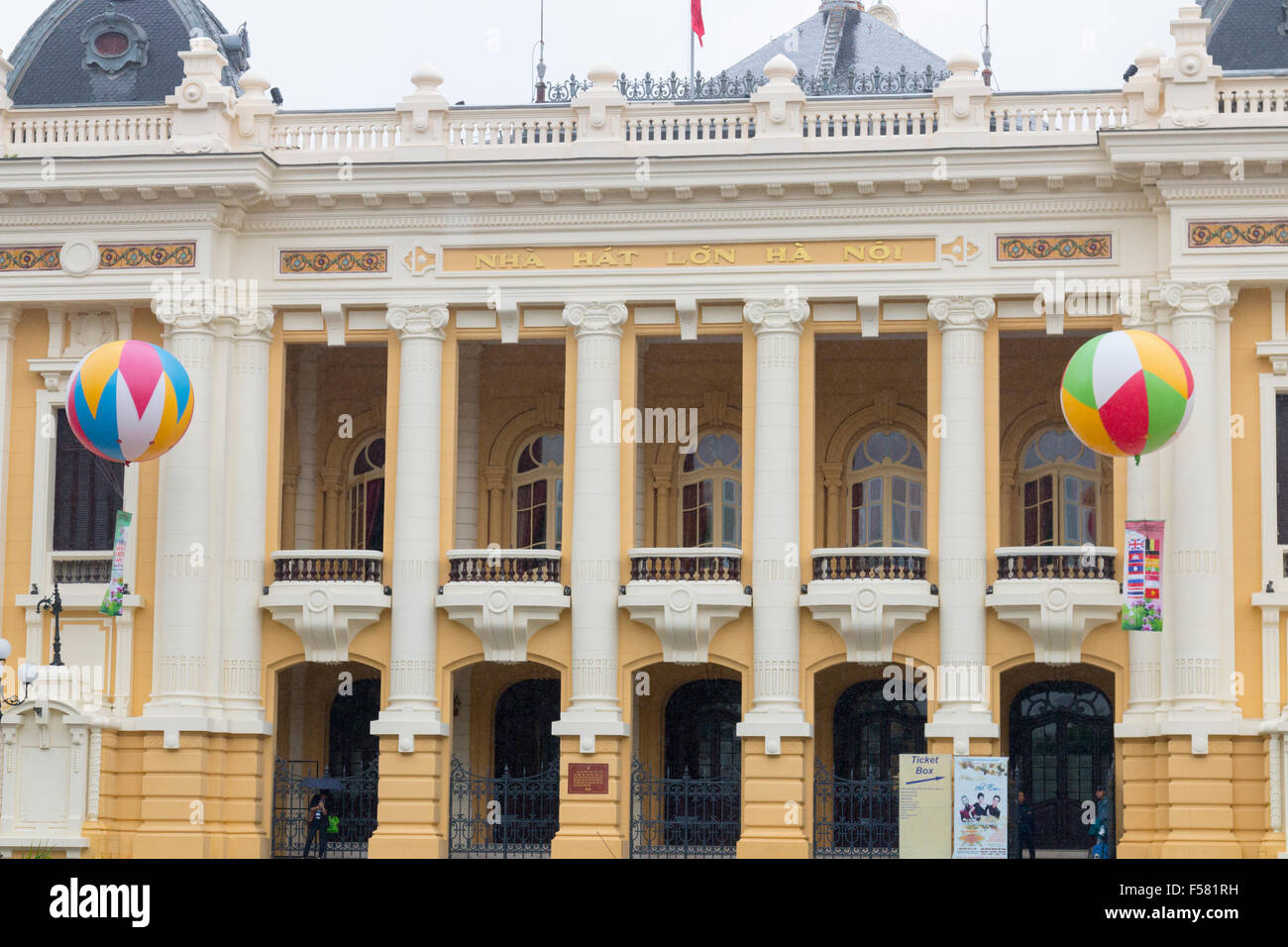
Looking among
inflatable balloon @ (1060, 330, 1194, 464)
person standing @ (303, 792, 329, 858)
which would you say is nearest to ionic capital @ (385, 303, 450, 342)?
person standing @ (303, 792, 329, 858)

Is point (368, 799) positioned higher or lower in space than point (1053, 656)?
lower

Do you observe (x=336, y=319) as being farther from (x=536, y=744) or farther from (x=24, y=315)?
(x=536, y=744)

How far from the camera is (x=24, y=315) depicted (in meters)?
34.8

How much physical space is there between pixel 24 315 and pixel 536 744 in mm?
11589

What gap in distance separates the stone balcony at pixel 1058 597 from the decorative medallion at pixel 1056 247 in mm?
4623

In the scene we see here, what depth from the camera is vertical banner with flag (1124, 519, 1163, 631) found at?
30328mm

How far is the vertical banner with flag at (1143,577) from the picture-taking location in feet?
99.5

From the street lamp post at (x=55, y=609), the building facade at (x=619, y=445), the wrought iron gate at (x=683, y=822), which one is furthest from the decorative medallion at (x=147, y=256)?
the wrought iron gate at (x=683, y=822)

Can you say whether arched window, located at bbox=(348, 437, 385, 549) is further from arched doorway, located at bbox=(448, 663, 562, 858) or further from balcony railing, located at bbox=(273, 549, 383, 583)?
balcony railing, located at bbox=(273, 549, 383, 583)

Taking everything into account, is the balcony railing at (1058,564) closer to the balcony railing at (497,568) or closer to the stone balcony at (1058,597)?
the stone balcony at (1058,597)

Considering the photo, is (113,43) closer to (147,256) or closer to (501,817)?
(147,256)

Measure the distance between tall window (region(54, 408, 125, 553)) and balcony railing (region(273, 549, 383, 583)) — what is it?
2.93 metres

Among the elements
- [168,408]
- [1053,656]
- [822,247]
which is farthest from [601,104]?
[1053,656]

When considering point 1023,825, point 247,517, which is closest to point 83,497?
point 247,517
